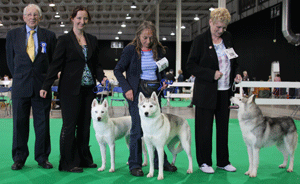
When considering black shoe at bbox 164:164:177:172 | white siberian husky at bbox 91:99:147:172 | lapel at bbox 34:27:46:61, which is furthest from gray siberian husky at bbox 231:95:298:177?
lapel at bbox 34:27:46:61

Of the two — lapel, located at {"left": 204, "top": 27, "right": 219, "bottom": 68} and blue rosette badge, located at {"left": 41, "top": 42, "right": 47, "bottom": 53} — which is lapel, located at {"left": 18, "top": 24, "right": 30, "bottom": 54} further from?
lapel, located at {"left": 204, "top": 27, "right": 219, "bottom": 68}

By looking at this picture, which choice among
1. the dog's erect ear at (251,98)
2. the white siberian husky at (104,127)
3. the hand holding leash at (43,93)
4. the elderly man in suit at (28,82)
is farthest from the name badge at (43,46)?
the dog's erect ear at (251,98)

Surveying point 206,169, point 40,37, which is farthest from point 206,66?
point 40,37

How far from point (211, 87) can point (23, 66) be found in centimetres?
228

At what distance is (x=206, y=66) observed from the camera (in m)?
3.51

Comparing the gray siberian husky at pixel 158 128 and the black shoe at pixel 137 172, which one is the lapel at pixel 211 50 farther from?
the black shoe at pixel 137 172

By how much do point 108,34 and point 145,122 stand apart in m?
32.5

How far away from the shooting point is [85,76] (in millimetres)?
3494

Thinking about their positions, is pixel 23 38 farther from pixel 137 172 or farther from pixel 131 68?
pixel 137 172

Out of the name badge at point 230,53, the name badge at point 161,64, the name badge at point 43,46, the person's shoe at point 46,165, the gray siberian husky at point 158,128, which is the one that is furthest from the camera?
the name badge at point 43,46

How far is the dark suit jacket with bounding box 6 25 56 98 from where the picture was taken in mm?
3586

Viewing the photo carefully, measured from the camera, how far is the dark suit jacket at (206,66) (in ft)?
11.3

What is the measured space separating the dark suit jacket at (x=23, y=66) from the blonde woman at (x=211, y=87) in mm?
1818

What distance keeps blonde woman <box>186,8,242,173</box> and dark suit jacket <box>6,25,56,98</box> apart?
1818mm
